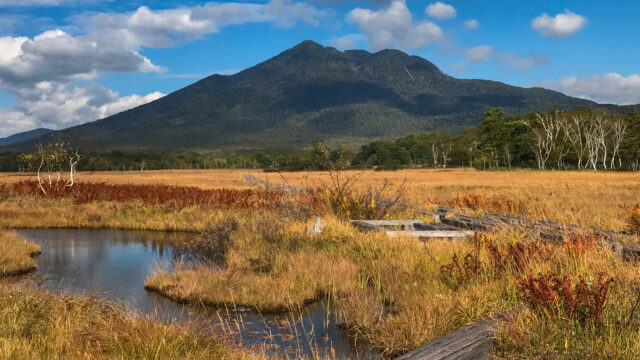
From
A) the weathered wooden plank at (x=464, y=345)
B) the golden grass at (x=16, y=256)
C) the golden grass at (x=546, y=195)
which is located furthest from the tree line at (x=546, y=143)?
the weathered wooden plank at (x=464, y=345)

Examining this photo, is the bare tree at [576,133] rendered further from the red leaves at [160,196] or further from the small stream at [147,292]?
the small stream at [147,292]

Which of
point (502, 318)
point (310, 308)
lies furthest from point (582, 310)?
point (310, 308)

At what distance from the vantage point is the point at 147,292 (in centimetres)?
948

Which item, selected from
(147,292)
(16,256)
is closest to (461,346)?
(147,292)

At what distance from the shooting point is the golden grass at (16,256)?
10.8m

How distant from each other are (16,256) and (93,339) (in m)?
8.06

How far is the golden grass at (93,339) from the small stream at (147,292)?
355 millimetres

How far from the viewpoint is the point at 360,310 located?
6.73 meters

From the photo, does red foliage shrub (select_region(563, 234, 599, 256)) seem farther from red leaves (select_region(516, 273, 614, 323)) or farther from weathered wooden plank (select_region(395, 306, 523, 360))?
weathered wooden plank (select_region(395, 306, 523, 360))

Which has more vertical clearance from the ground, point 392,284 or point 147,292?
point 392,284

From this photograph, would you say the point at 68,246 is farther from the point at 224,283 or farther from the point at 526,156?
the point at 526,156

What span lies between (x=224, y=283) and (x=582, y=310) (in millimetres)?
6003

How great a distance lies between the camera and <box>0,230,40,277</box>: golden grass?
10.8m

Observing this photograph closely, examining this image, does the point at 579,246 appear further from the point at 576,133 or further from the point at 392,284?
the point at 576,133
